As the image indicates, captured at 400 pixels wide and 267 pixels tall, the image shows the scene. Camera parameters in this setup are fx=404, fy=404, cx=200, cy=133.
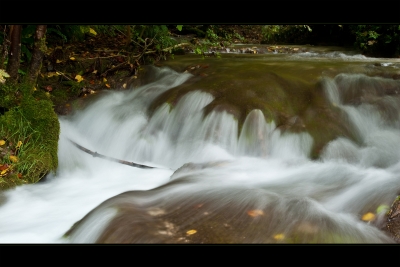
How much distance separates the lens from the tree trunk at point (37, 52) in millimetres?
5711

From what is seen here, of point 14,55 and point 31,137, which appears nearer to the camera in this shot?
point 31,137

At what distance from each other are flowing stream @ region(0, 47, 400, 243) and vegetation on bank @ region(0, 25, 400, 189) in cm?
38

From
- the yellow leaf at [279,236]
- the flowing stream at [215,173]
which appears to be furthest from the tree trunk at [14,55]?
the yellow leaf at [279,236]

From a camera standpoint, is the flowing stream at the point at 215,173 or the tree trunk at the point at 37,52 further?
the tree trunk at the point at 37,52

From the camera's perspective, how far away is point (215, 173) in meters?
4.75

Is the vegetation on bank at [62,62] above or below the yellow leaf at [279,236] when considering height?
above

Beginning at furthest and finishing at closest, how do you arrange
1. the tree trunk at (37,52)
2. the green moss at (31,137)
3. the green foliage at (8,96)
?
the tree trunk at (37,52) < the green foliage at (8,96) < the green moss at (31,137)

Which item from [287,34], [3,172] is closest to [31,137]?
[3,172]

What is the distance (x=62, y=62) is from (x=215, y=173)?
14.7ft

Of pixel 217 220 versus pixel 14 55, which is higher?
pixel 14 55

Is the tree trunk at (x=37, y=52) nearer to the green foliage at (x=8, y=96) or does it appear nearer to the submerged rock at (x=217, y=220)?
the green foliage at (x=8, y=96)

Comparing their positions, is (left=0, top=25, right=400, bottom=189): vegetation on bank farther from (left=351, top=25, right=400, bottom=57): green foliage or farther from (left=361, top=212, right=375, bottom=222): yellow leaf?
(left=361, top=212, right=375, bottom=222): yellow leaf

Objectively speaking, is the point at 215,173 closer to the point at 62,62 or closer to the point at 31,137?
the point at 31,137
